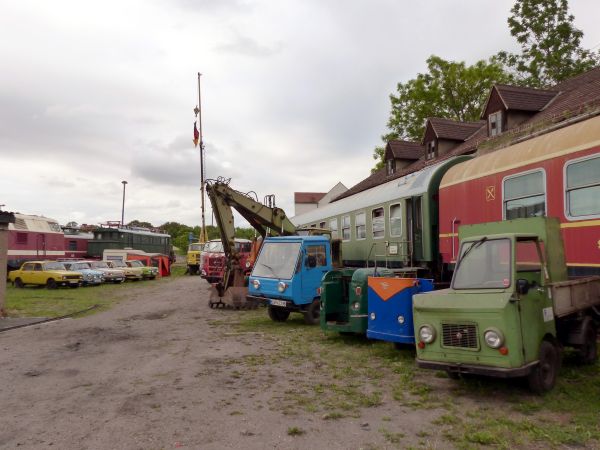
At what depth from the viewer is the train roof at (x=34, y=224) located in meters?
32.2

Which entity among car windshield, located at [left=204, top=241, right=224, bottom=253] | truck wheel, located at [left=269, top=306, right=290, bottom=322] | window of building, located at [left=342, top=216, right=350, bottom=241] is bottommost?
truck wheel, located at [left=269, top=306, right=290, bottom=322]

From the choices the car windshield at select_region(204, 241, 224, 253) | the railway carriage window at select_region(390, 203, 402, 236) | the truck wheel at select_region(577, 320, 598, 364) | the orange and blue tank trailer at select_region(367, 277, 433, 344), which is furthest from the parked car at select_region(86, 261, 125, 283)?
the truck wheel at select_region(577, 320, 598, 364)

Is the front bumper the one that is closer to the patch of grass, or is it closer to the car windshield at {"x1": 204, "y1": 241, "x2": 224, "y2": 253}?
the patch of grass

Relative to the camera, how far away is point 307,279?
41.7 ft

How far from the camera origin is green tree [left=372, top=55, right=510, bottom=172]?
3219 cm

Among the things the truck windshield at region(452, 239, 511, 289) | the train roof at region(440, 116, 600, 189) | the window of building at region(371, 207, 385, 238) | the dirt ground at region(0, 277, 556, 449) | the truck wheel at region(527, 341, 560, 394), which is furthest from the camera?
the window of building at region(371, 207, 385, 238)

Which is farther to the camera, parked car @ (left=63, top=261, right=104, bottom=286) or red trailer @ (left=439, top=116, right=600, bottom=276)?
parked car @ (left=63, top=261, right=104, bottom=286)

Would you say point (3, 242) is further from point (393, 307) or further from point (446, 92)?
point (446, 92)

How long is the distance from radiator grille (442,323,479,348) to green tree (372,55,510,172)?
1156 inches

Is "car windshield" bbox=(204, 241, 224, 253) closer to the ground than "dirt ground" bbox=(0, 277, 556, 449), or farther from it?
farther from it

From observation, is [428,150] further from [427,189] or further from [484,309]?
[484,309]

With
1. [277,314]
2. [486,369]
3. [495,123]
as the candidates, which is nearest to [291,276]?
[277,314]

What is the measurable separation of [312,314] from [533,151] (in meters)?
6.61

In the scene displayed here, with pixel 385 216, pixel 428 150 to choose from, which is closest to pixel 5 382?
pixel 385 216
